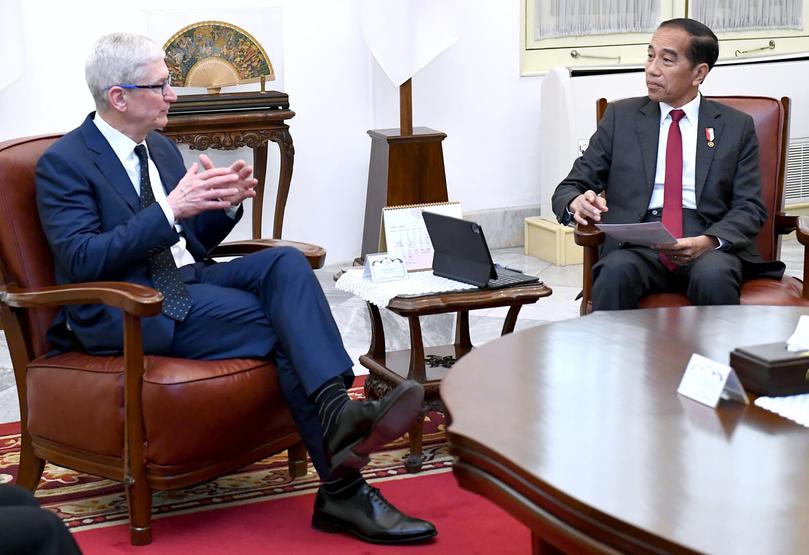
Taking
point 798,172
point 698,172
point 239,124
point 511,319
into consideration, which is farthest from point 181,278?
point 798,172

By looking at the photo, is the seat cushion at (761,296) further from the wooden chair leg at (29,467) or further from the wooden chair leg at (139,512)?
the wooden chair leg at (29,467)

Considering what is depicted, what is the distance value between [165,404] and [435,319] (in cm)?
246

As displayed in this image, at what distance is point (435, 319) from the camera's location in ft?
17.2

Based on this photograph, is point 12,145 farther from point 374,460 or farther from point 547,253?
point 547,253

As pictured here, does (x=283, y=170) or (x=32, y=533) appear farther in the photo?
(x=283, y=170)

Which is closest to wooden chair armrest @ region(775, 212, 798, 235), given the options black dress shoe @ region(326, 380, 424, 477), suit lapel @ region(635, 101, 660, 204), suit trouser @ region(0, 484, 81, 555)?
suit lapel @ region(635, 101, 660, 204)

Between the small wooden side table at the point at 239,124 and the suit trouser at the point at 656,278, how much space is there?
223 cm

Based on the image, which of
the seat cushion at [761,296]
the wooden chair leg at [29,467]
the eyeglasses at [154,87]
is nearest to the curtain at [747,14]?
the seat cushion at [761,296]

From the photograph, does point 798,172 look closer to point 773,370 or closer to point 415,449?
point 415,449

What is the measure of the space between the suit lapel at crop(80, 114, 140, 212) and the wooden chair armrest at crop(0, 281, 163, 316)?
0.99 feet

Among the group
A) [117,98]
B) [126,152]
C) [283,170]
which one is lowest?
[283,170]

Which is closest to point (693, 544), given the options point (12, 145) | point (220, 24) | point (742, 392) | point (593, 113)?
point (742, 392)

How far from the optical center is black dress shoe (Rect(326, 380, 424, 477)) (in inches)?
109

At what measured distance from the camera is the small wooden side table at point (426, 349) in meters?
3.33
